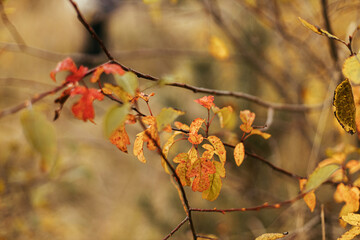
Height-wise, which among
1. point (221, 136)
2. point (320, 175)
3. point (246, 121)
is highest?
point (221, 136)

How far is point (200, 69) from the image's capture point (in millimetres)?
1833

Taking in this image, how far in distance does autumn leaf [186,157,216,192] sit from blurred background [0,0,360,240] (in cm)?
13

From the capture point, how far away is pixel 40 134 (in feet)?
0.85

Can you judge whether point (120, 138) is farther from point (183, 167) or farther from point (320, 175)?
point (320, 175)

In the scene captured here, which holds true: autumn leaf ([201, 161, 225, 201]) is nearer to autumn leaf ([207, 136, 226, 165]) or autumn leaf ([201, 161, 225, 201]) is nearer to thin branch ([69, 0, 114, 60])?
autumn leaf ([207, 136, 226, 165])

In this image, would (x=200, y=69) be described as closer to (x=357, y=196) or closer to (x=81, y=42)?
(x=357, y=196)

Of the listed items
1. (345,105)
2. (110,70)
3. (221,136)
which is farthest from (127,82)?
(221,136)

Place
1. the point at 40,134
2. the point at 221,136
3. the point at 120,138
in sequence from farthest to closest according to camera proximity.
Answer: the point at 221,136
the point at 120,138
the point at 40,134

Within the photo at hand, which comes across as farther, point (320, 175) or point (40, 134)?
point (320, 175)

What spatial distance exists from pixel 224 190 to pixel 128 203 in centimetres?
92

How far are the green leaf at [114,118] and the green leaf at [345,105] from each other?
0.87 feet

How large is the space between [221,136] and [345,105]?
700mm

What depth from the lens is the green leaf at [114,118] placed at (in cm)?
25

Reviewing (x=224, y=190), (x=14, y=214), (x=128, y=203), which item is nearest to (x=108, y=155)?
(x=128, y=203)
